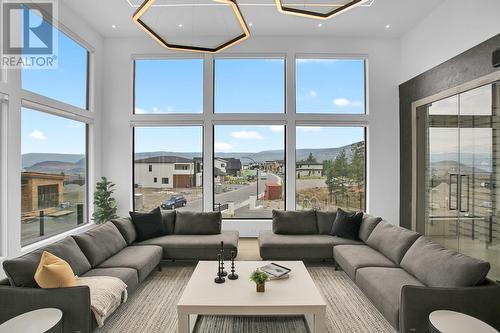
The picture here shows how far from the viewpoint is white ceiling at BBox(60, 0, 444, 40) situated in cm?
489


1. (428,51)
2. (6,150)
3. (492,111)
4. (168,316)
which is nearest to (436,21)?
(428,51)

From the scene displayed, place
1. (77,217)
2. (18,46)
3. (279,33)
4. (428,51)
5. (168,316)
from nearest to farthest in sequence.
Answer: (168,316) < (18,46) < (428,51) < (77,217) < (279,33)

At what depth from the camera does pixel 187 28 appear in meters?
5.81

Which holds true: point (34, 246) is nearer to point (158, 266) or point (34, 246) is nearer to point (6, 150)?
point (6, 150)

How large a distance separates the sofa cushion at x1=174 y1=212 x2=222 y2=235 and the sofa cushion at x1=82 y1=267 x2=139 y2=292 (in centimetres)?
152

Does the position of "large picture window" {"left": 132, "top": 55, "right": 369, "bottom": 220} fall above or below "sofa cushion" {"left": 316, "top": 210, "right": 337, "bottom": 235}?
above

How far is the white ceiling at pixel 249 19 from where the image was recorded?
193 inches

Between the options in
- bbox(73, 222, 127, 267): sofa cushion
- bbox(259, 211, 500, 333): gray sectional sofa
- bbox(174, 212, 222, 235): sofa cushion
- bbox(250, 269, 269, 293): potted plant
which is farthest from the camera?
bbox(174, 212, 222, 235): sofa cushion

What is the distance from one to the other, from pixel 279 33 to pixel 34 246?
5914mm

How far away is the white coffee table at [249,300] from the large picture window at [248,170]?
333cm

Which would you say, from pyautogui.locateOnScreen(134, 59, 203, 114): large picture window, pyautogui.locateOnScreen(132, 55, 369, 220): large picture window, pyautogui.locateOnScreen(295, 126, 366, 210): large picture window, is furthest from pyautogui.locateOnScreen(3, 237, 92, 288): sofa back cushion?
pyautogui.locateOnScreen(295, 126, 366, 210): large picture window

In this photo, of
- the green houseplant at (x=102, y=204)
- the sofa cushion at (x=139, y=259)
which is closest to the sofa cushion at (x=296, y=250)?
the sofa cushion at (x=139, y=259)

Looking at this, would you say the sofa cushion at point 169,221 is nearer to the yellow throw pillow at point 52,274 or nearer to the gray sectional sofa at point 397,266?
the gray sectional sofa at point 397,266

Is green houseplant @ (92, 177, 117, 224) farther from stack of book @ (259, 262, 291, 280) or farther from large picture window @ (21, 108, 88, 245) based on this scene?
stack of book @ (259, 262, 291, 280)
